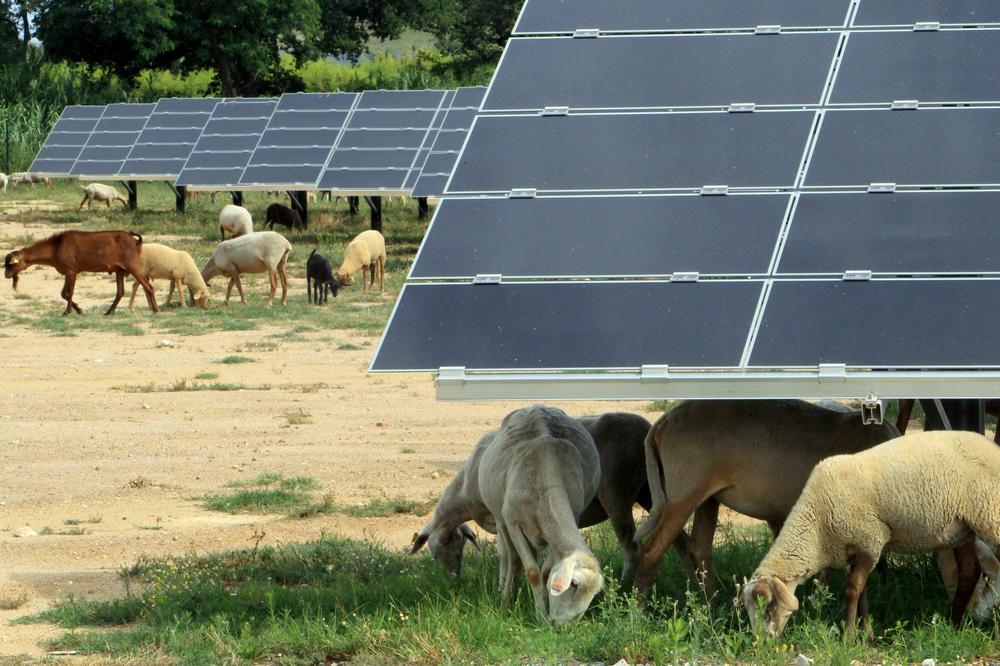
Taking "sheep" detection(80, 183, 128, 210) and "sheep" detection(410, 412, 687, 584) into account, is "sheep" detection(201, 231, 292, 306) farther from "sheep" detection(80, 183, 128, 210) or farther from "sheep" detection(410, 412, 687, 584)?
"sheep" detection(80, 183, 128, 210)

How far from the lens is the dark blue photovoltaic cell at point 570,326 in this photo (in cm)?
779

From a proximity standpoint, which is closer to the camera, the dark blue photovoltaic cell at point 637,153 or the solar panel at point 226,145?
the dark blue photovoltaic cell at point 637,153

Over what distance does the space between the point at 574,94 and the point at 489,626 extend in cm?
330

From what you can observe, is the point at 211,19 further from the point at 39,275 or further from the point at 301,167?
the point at 39,275

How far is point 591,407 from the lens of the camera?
15.9 m

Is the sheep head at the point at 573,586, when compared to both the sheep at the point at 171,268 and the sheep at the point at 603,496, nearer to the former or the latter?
the sheep at the point at 603,496

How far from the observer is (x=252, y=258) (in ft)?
82.0

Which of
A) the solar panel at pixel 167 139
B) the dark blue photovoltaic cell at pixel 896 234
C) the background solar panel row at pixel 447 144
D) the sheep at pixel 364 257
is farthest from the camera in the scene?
the solar panel at pixel 167 139

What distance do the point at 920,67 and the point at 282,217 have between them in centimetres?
2741

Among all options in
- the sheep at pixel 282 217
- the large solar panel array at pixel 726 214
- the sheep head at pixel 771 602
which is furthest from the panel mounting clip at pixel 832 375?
the sheep at pixel 282 217

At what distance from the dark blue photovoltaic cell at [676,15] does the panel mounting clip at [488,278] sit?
7.11ft

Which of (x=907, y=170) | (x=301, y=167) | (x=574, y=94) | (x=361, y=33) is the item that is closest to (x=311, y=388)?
(x=574, y=94)

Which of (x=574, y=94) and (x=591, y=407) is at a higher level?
(x=574, y=94)

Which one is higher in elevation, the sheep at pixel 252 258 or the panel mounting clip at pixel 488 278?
the panel mounting clip at pixel 488 278
